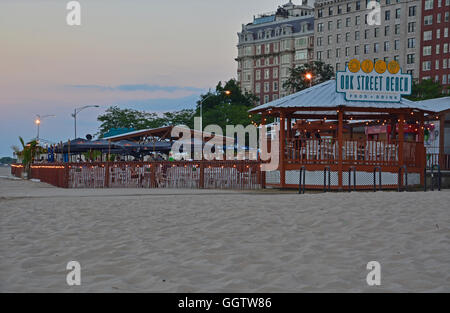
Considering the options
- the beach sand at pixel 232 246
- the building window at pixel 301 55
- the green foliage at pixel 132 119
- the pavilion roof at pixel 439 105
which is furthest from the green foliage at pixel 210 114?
the beach sand at pixel 232 246

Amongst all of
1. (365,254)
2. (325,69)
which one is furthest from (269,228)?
(325,69)

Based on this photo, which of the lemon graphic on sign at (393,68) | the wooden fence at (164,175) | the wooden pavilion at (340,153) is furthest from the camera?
the wooden fence at (164,175)

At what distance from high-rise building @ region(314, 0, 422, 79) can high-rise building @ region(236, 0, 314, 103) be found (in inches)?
242

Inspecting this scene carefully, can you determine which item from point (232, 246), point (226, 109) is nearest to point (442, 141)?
point (232, 246)

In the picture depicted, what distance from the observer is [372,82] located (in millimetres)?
23047

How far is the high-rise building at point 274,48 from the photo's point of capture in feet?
415

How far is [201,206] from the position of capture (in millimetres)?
14938

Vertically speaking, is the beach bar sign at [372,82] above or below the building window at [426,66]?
below

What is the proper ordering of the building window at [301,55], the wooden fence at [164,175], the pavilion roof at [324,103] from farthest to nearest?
the building window at [301,55] < the wooden fence at [164,175] < the pavilion roof at [324,103]

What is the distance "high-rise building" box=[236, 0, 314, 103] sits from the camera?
126438 millimetres

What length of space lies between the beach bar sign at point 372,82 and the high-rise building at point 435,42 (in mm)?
81528

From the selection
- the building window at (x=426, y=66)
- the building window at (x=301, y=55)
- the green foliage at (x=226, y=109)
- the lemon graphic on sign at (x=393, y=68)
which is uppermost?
the building window at (x=301, y=55)

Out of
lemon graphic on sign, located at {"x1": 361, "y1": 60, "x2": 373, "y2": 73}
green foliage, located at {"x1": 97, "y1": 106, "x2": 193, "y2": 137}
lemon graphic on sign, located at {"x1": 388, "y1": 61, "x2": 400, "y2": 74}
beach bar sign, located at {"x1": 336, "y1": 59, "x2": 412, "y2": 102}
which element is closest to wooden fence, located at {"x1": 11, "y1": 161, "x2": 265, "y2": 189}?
beach bar sign, located at {"x1": 336, "y1": 59, "x2": 412, "y2": 102}

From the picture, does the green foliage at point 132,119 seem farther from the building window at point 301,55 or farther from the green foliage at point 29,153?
the green foliage at point 29,153
